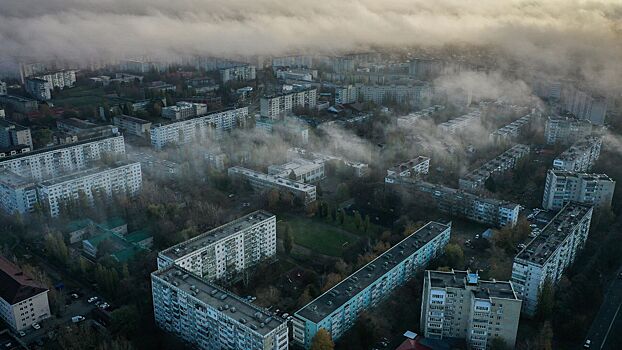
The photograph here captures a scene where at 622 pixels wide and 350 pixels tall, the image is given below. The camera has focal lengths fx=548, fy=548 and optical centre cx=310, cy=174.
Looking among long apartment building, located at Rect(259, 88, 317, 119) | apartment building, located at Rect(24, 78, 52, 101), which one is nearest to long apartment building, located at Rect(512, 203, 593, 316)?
long apartment building, located at Rect(259, 88, 317, 119)

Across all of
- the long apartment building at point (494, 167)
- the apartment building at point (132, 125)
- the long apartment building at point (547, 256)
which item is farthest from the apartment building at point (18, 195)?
the long apartment building at point (547, 256)

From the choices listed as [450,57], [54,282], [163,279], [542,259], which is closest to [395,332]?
[542,259]

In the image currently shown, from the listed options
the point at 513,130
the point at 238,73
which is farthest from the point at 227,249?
the point at 238,73

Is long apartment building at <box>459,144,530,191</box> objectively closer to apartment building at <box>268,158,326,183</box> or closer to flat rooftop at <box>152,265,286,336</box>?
apartment building at <box>268,158,326,183</box>

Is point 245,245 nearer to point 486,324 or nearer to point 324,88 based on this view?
point 486,324

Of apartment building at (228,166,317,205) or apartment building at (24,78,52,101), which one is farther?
apartment building at (24,78,52,101)

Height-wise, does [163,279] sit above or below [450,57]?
below
